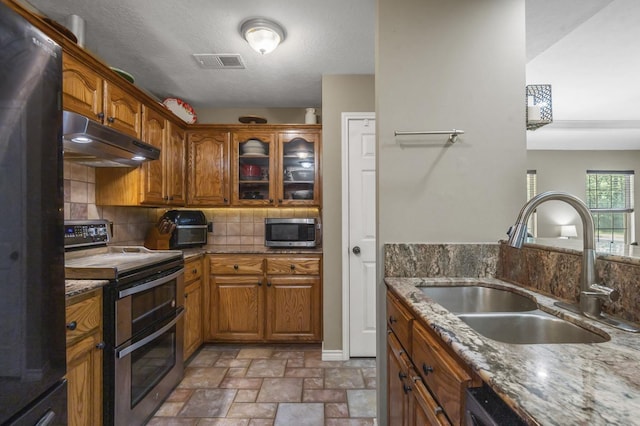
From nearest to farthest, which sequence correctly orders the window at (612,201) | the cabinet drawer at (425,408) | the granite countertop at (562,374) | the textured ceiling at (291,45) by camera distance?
1. the granite countertop at (562,374)
2. the cabinet drawer at (425,408)
3. the textured ceiling at (291,45)
4. the window at (612,201)

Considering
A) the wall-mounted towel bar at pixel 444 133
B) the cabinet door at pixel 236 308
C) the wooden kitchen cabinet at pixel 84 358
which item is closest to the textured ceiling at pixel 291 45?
the wall-mounted towel bar at pixel 444 133

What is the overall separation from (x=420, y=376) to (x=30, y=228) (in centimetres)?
123

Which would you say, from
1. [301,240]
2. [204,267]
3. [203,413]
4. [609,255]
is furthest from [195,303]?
[609,255]

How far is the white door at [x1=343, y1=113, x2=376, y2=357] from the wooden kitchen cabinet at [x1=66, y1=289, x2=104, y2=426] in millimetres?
1774

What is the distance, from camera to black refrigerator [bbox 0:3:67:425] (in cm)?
68

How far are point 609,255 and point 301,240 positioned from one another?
2.24m

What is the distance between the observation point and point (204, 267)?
268cm

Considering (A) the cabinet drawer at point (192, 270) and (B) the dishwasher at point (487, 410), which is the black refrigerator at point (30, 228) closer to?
(B) the dishwasher at point (487, 410)

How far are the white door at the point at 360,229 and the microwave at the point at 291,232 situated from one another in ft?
1.48

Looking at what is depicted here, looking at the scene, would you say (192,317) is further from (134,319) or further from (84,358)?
(84,358)

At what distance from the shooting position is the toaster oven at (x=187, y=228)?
2794 mm

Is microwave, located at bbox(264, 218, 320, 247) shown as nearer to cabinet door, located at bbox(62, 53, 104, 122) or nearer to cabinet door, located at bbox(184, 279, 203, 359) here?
cabinet door, located at bbox(184, 279, 203, 359)

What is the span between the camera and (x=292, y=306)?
270cm

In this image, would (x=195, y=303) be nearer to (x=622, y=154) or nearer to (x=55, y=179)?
(x=55, y=179)
